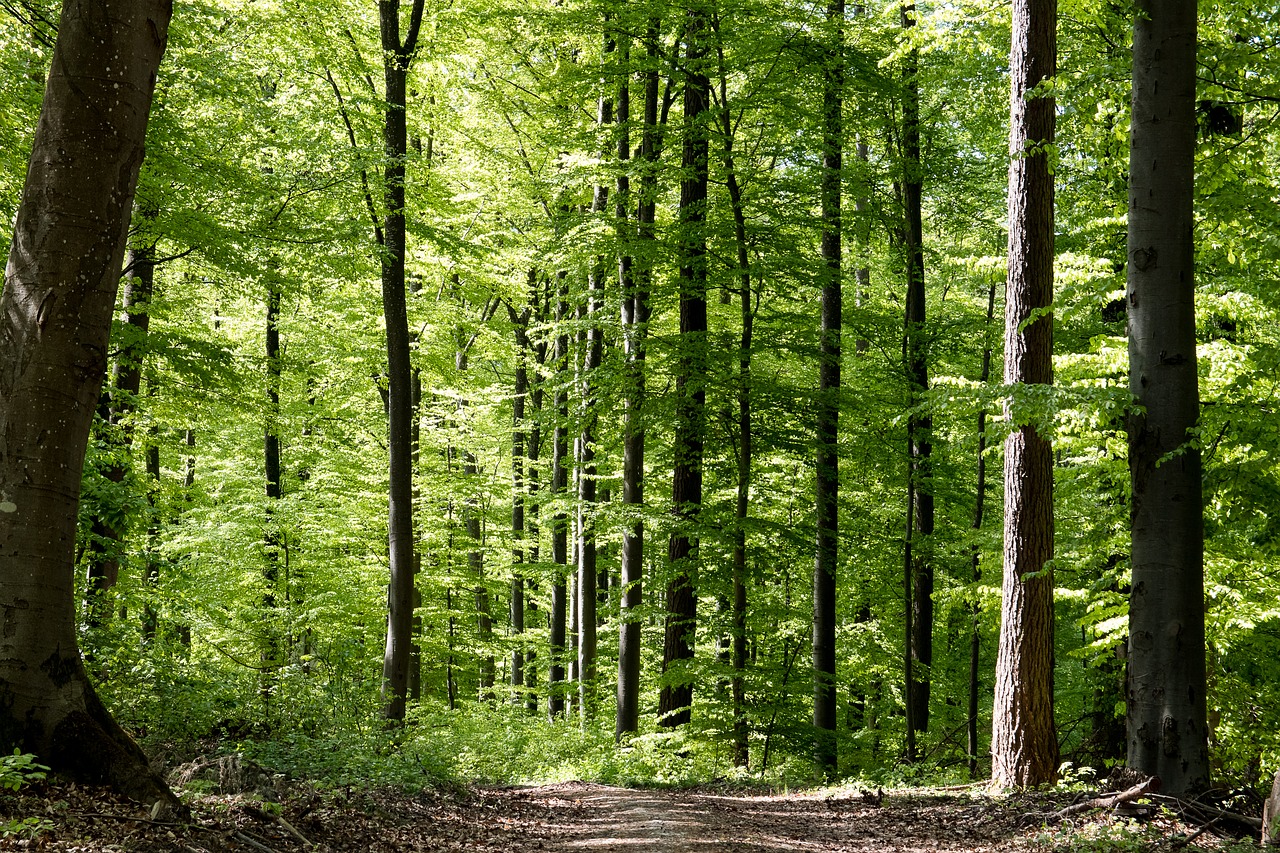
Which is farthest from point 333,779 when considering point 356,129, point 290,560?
point 290,560

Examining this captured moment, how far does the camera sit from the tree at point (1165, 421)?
6.01 meters

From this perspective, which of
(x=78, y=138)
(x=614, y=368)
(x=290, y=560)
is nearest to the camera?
(x=78, y=138)

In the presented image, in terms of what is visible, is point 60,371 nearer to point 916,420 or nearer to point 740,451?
point 740,451

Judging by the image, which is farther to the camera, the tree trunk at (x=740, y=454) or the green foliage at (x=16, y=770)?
the tree trunk at (x=740, y=454)

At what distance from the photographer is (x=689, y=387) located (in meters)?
12.8

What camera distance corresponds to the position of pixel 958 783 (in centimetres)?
929

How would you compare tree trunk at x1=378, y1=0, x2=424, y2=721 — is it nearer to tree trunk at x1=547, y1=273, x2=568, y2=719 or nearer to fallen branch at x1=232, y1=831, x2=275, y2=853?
tree trunk at x1=547, y1=273, x2=568, y2=719

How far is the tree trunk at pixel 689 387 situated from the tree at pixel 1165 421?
6826mm

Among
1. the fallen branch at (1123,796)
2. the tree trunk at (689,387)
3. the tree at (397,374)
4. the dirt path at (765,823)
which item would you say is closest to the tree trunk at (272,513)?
the tree at (397,374)

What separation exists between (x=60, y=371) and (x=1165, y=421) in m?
6.92

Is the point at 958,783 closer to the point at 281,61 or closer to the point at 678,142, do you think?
the point at 678,142

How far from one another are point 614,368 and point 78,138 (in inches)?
349

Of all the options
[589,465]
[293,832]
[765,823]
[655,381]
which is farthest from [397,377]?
[293,832]

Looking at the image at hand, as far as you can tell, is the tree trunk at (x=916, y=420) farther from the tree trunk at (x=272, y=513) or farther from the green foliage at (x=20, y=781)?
the green foliage at (x=20, y=781)
